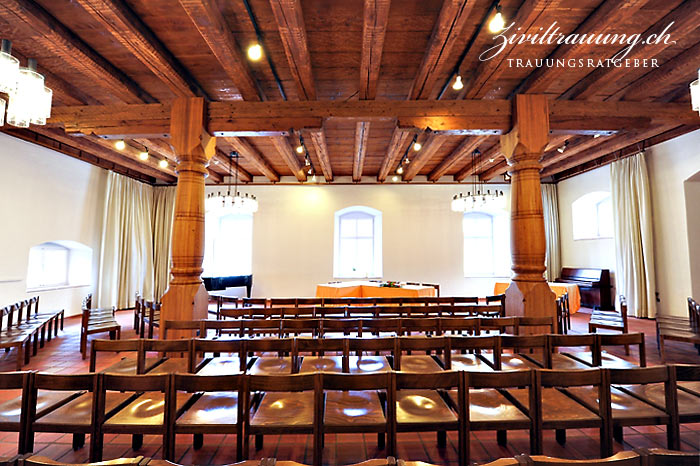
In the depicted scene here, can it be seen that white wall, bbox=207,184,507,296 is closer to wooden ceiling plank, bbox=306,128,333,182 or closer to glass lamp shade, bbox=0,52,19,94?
wooden ceiling plank, bbox=306,128,333,182

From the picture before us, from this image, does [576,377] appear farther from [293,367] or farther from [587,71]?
[587,71]

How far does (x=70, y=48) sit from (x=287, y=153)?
3.52 meters

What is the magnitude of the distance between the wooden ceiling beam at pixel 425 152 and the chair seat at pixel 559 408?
4176mm

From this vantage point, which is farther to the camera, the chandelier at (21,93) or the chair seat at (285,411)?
the chandelier at (21,93)

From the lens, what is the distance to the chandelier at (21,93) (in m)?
2.02

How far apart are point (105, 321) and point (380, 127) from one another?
519 cm

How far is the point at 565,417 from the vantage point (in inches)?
69.7

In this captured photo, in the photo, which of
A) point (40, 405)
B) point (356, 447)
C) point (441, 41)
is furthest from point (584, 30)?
point (40, 405)

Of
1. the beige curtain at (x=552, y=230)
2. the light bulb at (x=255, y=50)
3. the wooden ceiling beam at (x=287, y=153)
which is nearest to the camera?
the light bulb at (x=255, y=50)

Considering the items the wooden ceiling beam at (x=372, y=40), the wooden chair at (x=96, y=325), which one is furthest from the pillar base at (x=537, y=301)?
the wooden chair at (x=96, y=325)

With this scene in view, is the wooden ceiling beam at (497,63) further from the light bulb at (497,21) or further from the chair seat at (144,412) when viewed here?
the chair seat at (144,412)

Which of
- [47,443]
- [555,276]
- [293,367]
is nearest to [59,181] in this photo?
[47,443]

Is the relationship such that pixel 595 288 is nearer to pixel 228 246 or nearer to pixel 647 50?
pixel 647 50

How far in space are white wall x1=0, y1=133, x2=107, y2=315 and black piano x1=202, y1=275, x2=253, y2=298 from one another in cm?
250
